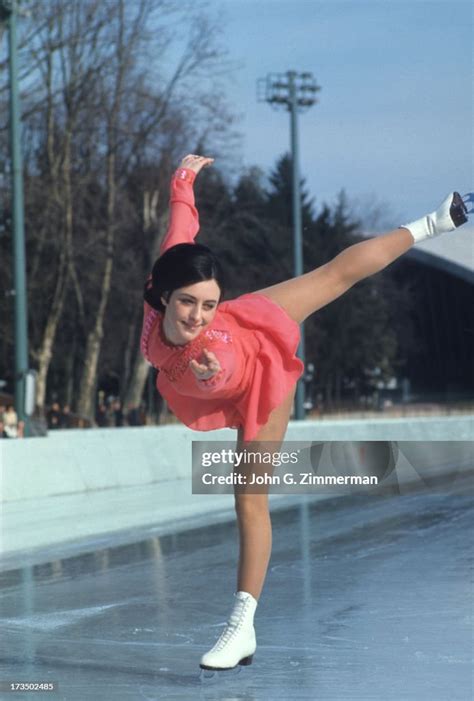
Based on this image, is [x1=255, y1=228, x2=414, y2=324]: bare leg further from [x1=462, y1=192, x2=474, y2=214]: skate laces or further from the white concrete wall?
the white concrete wall

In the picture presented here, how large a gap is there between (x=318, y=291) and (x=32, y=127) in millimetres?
40173

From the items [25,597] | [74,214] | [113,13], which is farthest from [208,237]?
[25,597]

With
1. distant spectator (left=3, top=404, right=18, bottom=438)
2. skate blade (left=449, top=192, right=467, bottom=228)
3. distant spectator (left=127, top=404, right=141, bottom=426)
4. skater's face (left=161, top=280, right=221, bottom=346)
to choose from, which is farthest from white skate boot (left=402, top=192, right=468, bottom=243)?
distant spectator (left=127, top=404, right=141, bottom=426)

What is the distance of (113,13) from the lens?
4225cm

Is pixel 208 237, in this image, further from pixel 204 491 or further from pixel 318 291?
pixel 318 291

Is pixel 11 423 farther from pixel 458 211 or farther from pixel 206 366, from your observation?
pixel 206 366

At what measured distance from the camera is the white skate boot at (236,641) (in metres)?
5.51

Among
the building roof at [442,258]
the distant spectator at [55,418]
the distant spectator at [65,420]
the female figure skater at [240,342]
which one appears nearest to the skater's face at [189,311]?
the female figure skater at [240,342]

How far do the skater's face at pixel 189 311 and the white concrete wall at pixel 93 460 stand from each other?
10.5 meters

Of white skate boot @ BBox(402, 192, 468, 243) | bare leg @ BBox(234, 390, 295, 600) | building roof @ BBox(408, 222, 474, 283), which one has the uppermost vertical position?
building roof @ BBox(408, 222, 474, 283)

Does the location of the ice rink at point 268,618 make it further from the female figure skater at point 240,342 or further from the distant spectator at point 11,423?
the distant spectator at point 11,423

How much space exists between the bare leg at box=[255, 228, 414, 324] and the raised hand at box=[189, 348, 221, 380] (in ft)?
1.79

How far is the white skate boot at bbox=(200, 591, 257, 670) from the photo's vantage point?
5.51m

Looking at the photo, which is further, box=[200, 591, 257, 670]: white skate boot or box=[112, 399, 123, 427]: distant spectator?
box=[112, 399, 123, 427]: distant spectator
